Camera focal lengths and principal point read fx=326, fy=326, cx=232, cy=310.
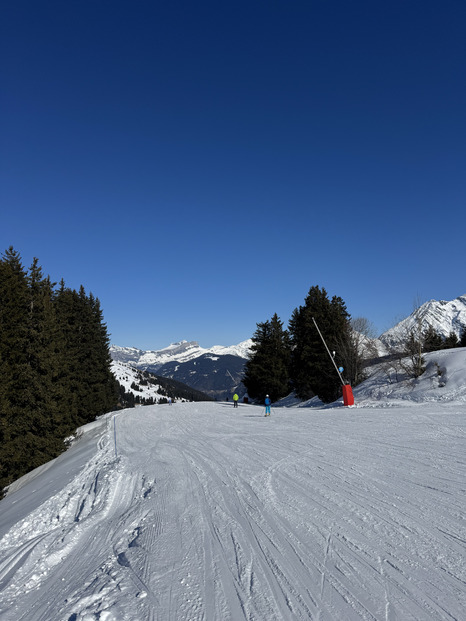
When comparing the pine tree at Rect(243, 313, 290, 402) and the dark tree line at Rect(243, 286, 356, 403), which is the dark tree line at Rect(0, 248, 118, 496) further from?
the pine tree at Rect(243, 313, 290, 402)

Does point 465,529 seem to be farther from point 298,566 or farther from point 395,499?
point 298,566

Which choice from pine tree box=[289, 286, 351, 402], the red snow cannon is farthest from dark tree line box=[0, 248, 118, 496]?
pine tree box=[289, 286, 351, 402]

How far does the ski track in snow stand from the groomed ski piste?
20mm

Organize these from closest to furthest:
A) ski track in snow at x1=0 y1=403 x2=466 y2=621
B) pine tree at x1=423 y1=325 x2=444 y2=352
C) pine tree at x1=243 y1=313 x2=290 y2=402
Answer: ski track in snow at x1=0 y1=403 x2=466 y2=621, pine tree at x1=423 y1=325 x2=444 y2=352, pine tree at x1=243 y1=313 x2=290 y2=402

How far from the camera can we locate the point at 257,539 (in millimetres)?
4727

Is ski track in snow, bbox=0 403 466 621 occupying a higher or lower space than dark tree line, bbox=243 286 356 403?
lower

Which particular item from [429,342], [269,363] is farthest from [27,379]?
[429,342]

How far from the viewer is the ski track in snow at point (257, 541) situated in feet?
11.0

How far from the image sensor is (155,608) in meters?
3.39

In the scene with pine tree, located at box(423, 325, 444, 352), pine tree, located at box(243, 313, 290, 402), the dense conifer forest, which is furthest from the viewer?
pine tree, located at box(243, 313, 290, 402)

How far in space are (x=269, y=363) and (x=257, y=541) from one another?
37.6 meters

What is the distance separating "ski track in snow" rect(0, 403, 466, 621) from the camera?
336 cm

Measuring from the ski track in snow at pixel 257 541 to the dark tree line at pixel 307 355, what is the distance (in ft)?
66.3

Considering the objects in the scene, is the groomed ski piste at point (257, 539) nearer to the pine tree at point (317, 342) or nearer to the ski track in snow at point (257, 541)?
the ski track in snow at point (257, 541)
